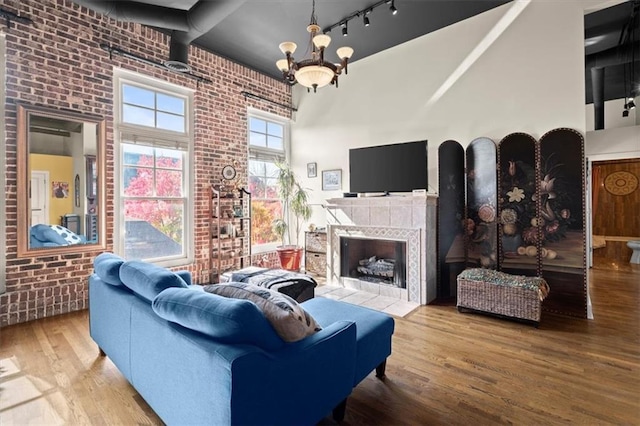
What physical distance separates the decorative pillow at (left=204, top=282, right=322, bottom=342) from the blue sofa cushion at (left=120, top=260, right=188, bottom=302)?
23 cm

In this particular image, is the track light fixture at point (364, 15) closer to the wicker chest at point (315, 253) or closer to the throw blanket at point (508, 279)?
the wicker chest at point (315, 253)

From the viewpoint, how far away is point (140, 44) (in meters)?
4.07

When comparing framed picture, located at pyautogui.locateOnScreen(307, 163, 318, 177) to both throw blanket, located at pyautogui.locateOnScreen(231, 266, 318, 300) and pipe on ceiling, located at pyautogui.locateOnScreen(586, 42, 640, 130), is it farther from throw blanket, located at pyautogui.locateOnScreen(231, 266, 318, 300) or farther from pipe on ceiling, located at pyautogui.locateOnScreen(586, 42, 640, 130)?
pipe on ceiling, located at pyautogui.locateOnScreen(586, 42, 640, 130)

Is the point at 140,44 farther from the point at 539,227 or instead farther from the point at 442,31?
the point at 539,227

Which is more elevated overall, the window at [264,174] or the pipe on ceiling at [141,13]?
the pipe on ceiling at [141,13]

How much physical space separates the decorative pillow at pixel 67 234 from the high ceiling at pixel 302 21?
7.73ft

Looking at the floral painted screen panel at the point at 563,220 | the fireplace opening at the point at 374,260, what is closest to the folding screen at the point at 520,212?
the floral painted screen panel at the point at 563,220

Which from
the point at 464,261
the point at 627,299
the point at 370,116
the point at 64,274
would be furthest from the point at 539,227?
the point at 64,274

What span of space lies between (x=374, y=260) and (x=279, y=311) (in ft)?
10.7

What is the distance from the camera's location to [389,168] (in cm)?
443

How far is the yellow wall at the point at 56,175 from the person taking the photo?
3.32 meters

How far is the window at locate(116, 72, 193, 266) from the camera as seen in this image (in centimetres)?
403

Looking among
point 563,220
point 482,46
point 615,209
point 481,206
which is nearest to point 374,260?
point 481,206

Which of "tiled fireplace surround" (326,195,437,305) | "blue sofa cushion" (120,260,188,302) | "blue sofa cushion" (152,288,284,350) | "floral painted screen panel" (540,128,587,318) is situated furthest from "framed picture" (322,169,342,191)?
"blue sofa cushion" (152,288,284,350)
